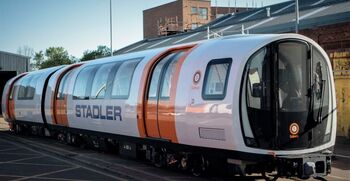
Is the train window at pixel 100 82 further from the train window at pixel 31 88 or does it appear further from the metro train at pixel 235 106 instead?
the train window at pixel 31 88

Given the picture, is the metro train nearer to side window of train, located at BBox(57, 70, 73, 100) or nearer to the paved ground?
the paved ground

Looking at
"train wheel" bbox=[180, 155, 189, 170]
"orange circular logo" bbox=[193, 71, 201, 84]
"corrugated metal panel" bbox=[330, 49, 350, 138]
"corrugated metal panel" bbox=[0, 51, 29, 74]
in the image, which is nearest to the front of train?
"orange circular logo" bbox=[193, 71, 201, 84]

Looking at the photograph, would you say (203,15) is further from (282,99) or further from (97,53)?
(282,99)

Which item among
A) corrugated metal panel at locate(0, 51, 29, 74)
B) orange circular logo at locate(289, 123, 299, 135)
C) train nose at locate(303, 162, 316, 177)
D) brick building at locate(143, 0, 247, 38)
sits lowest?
train nose at locate(303, 162, 316, 177)

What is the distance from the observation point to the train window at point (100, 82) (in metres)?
15.1

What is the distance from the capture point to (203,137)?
410 inches

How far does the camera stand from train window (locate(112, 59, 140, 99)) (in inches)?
534

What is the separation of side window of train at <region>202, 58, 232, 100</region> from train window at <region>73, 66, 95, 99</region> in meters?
6.70

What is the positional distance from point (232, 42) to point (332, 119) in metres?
2.31

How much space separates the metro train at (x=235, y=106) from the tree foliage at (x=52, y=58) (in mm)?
76189

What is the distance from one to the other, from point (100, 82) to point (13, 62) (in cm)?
3404

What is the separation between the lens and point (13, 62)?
4731 cm

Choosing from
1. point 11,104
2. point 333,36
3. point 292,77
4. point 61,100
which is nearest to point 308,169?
point 292,77

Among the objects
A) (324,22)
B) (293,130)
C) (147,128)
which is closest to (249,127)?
(293,130)
